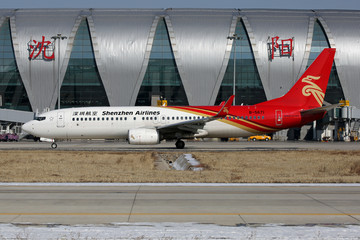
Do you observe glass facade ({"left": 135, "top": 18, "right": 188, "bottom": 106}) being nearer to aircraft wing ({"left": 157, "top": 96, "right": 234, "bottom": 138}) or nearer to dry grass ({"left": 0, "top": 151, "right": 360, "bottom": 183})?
aircraft wing ({"left": 157, "top": 96, "right": 234, "bottom": 138})

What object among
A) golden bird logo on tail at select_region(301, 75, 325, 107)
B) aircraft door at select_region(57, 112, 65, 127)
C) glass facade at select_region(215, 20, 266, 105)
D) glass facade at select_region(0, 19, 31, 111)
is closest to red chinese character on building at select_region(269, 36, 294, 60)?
glass facade at select_region(215, 20, 266, 105)

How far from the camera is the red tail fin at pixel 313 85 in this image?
3850 centimetres

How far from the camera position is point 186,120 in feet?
124

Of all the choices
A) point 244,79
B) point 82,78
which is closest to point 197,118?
point 244,79

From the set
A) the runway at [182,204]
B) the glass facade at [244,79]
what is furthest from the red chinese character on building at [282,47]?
the runway at [182,204]

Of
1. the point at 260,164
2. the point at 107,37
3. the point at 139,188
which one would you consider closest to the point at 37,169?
the point at 139,188

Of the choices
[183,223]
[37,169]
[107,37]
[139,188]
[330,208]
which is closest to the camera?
[183,223]

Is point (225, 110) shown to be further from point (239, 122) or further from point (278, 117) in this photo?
point (278, 117)

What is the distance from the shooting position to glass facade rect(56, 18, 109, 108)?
7631 centimetres

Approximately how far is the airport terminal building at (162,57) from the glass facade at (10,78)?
162 millimetres

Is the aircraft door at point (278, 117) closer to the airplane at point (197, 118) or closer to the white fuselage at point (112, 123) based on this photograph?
the airplane at point (197, 118)

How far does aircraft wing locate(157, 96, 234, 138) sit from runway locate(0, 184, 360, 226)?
20.2 m

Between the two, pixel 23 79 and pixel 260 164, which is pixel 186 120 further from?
pixel 23 79

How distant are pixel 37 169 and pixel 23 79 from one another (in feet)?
189
